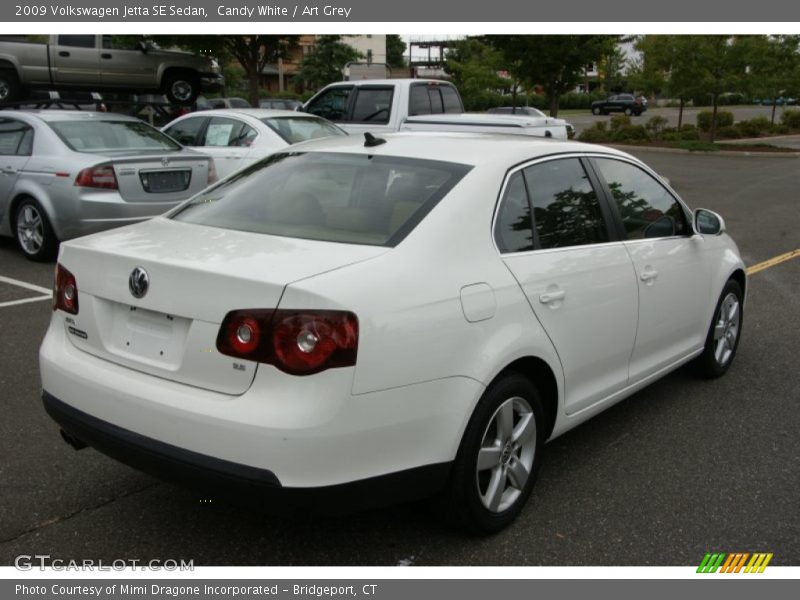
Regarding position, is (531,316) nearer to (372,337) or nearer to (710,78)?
(372,337)

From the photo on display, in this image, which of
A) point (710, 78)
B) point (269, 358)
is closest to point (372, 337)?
point (269, 358)

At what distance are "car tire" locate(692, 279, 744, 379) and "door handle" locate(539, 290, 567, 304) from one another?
198 cm

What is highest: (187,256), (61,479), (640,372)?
(187,256)

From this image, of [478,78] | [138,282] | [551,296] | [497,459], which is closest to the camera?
[138,282]

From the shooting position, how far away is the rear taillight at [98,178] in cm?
838

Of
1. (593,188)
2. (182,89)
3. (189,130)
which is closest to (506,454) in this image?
(593,188)

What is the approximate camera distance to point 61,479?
3793 mm

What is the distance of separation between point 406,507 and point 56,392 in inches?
60.3

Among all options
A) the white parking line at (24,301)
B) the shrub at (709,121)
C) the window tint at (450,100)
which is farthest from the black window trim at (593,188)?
the shrub at (709,121)

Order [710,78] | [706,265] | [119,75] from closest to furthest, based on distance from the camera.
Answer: [706,265] → [119,75] → [710,78]

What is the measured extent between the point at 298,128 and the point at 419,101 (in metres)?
3.11

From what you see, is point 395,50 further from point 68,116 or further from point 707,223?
point 707,223

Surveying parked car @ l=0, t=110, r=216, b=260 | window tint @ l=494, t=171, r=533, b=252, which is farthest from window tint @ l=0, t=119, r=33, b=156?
window tint @ l=494, t=171, r=533, b=252

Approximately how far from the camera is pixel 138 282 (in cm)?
300
